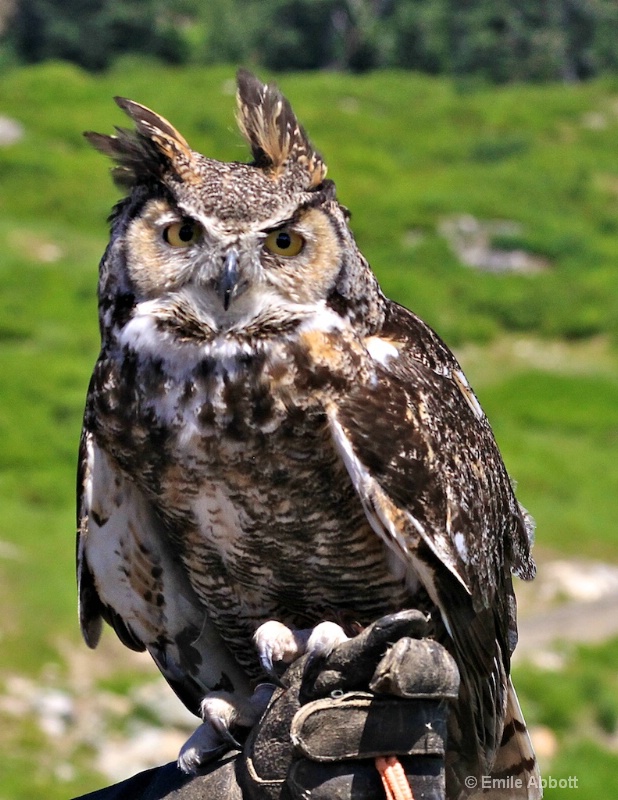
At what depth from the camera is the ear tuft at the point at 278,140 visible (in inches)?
116

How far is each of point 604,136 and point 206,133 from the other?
8123 mm

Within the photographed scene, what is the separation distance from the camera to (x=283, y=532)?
295 centimetres

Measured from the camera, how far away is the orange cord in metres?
2.55

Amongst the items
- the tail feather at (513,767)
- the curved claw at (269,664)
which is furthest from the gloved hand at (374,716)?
the tail feather at (513,767)

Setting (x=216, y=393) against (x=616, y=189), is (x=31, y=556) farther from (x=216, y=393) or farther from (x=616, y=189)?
(x=616, y=189)

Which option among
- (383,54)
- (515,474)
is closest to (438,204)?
(515,474)

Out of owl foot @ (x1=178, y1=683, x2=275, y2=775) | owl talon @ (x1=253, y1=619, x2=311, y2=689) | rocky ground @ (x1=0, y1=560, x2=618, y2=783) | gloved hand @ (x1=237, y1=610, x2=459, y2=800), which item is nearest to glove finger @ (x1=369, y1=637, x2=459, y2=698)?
gloved hand @ (x1=237, y1=610, x2=459, y2=800)

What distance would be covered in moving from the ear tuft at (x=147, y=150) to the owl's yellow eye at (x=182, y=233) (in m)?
0.10

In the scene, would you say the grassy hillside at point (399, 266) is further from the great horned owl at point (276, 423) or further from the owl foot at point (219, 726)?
the owl foot at point (219, 726)

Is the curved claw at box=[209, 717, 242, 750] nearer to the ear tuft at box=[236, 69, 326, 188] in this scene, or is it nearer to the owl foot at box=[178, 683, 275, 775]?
the owl foot at box=[178, 683, 275, 775]

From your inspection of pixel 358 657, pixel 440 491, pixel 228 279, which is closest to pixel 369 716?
pixel 358 657

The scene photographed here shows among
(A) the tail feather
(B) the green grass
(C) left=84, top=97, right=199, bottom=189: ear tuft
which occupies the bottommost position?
(B) the green grass

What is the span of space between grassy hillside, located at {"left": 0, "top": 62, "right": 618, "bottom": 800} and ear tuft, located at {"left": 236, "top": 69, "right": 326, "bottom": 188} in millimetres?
148

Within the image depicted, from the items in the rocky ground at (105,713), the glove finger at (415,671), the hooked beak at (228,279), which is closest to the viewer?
the glove finger at (415,671)
